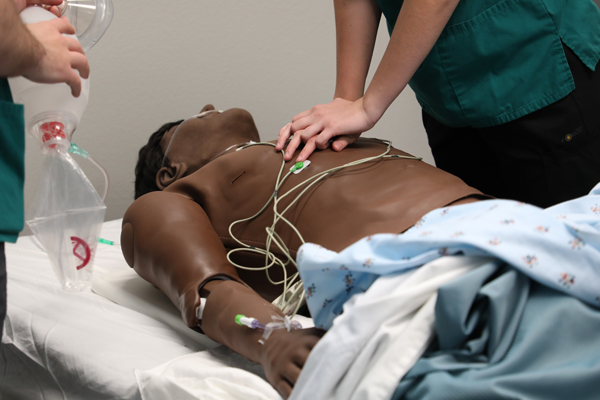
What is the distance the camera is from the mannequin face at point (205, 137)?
140 cm

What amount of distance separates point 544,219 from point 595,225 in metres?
0.11

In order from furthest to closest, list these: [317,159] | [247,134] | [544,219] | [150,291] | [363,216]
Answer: [247,134] < [150,291] < [317,159] < [363,216] < [544,219]

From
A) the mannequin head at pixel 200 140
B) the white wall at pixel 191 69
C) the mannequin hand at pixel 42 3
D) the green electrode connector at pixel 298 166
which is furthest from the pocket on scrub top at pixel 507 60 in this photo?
the white wall at pixel 191 69

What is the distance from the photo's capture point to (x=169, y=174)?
4.62 ft

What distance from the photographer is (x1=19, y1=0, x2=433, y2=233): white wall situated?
6.86 ft

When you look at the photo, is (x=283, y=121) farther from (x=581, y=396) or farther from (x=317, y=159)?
(x=581, y=396)

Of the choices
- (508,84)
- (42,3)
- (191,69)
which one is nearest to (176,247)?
(42,3)

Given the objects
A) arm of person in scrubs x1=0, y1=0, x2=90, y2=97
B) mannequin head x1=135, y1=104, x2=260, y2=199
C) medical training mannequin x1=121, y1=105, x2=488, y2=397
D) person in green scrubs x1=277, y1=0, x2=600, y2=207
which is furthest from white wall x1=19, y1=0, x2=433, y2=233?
arm of person in scrubs x1=0, y1=0, x2=90, y2=97

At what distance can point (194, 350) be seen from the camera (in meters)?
1.00

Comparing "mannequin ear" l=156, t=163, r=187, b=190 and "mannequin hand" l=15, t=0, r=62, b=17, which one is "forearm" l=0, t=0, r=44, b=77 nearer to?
"mannequin hand" l=15, t=0, r=62, b=17

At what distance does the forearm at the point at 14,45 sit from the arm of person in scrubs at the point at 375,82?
59 centimetres

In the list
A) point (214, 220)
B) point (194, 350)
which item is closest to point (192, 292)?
point (194, 350)

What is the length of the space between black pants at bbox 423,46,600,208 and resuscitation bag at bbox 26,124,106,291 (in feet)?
2.99

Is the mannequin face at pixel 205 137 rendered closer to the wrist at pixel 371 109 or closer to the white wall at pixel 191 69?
the wrist at pixel 371 109
